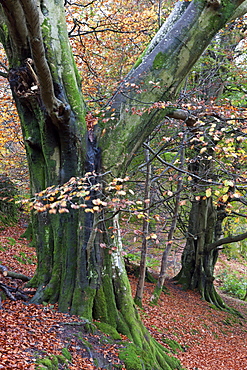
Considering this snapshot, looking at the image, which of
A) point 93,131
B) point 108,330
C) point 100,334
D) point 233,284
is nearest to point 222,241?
point 108,330

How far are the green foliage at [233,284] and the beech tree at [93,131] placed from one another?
15432 mm

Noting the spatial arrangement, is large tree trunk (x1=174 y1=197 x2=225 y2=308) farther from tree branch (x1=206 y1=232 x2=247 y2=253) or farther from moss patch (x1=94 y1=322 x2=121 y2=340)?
moss patch (x1=94 y1=322 x2=121 y2=340)

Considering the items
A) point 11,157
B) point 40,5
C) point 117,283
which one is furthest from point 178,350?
point 11,157

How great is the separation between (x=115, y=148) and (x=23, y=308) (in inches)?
112

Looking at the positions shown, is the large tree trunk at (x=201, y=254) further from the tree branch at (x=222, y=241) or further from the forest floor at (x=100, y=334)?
the forest floor at (x=100, y=334)

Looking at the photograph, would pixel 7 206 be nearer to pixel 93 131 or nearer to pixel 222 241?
pixel 222 241

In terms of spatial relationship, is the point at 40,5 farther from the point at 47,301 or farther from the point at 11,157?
the point at 11,157

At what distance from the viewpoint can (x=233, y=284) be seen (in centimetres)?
1989

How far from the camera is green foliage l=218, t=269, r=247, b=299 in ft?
62.6

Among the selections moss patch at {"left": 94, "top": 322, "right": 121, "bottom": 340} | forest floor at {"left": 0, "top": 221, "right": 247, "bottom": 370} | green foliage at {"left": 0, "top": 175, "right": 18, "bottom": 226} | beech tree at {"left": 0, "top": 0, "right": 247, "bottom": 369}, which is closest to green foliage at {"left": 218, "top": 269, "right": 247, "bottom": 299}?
forest floor at {"left": 0, "top": 221, "right": 247, "bottom": 370}

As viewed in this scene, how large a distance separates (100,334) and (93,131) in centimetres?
320

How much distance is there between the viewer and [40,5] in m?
5.03

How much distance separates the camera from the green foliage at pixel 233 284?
19.1m

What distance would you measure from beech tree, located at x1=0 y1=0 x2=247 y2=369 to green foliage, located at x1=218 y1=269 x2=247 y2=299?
15.4 metres
